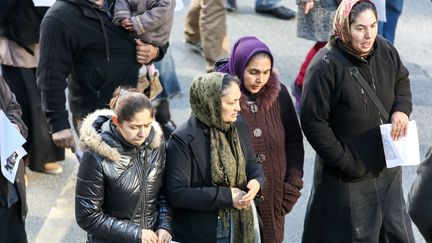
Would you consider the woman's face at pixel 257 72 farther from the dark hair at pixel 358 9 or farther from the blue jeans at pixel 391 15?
the blue jeans at pixel 391 15

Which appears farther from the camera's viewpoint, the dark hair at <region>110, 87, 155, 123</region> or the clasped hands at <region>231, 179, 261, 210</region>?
the clasped hands at <region>231, 179, 261, 210</region>

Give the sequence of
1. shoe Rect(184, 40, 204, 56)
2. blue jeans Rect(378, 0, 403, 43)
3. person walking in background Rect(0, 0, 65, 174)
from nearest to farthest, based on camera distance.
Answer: person walking in background Rect(0, 0, 65, 174)
blue jeans Rect(378, 0, 403, 43)
shoe Rect(184, 40, 204, 56)

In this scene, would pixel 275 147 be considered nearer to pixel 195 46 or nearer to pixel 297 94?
pixel 297 94

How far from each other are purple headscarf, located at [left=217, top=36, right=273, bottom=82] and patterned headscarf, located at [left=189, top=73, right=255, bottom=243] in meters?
0.28

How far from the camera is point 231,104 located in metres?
3.99

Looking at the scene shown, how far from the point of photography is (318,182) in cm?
477

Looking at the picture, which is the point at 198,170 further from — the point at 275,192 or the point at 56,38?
the point at 56,38

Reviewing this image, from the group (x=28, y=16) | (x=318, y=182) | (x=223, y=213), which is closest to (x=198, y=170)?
(x=223, y=213)

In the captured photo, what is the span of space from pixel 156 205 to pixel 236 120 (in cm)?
57

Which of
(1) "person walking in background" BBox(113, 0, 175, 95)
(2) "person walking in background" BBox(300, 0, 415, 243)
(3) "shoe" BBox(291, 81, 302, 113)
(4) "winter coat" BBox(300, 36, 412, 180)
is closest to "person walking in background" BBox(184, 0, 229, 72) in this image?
(3) "shoe" BBox(291, 81, 302, 113)

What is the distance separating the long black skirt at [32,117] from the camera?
19.3 feet

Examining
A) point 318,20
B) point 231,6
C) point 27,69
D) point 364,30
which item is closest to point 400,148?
point 364,30

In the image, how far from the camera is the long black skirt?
5.89 m

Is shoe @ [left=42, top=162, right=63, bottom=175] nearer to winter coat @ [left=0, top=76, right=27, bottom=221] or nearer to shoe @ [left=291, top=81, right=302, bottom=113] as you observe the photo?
winter coat @ [left=0, top=76, right=27, bottom=221]
